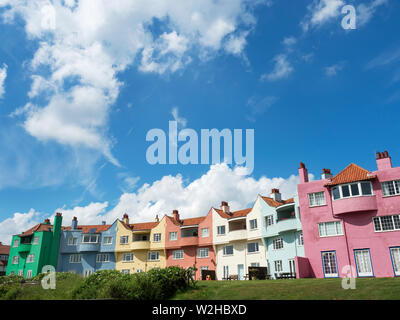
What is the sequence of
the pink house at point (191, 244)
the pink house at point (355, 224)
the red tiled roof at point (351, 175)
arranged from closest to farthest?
the pink house at point (355, 224) < the red tiled roof at point (351, 175) < the pink house at point (191, 244)

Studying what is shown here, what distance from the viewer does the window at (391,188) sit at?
3503 centimetres

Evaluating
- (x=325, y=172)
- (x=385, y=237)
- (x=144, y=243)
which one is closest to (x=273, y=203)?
(x=325, y=172)

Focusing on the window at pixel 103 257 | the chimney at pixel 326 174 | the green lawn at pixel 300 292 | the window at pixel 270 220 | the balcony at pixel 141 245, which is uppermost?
the chimney at pixel 326 174

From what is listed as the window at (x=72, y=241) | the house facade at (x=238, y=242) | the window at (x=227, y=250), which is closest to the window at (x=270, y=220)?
the house facade at (x=238, y=242)

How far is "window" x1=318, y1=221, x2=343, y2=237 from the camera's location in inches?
1467

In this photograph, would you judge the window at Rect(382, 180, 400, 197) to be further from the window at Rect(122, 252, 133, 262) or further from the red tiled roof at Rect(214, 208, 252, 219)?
the window at Rect(122, 252, 133, 262)

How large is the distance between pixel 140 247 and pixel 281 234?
25.8m

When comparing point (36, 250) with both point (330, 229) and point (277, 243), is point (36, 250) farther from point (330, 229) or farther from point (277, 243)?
point (330, 229)

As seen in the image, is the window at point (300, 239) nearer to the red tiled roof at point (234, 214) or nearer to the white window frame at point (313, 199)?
the white window frame at point (313, 199)

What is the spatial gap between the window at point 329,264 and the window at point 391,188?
27.1 feet

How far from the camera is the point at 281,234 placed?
44.2m

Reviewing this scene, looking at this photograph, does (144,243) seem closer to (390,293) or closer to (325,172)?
(325,172)

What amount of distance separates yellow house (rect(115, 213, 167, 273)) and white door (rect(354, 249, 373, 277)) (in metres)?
31.7
